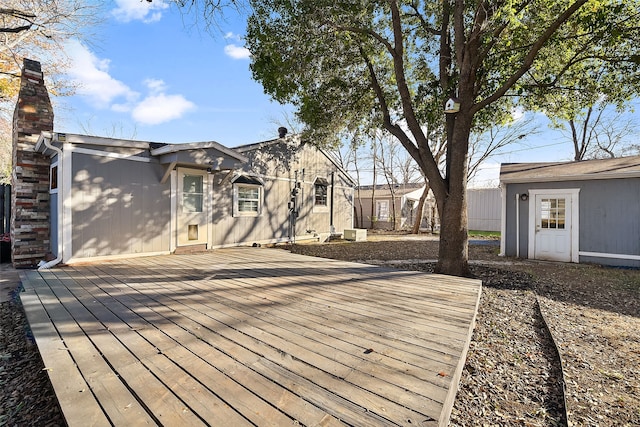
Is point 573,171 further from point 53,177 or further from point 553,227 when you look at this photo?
point 53,177

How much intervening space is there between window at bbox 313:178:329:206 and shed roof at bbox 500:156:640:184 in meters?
5.98

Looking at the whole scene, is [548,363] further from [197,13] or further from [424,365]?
[197,13]

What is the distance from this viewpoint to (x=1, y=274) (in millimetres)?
5180

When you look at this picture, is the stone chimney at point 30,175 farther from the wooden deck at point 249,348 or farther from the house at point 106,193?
the wooden deck at point 249,348

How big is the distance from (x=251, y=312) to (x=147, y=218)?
4.34 m

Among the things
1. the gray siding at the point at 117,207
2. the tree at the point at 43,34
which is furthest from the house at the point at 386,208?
the tree at the point at 43,34

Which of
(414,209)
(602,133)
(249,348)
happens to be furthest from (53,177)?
(602,133)

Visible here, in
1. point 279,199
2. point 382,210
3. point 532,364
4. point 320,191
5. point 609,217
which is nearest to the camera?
point 532,364

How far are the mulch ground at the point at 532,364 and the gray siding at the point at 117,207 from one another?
71.1 inches

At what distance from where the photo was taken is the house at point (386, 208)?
61.9ft

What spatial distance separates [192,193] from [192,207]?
12.5 inches

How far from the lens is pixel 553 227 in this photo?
830 cm

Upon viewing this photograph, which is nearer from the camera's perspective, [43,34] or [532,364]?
[532,364]

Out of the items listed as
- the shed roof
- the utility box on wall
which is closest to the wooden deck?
the shed roof
